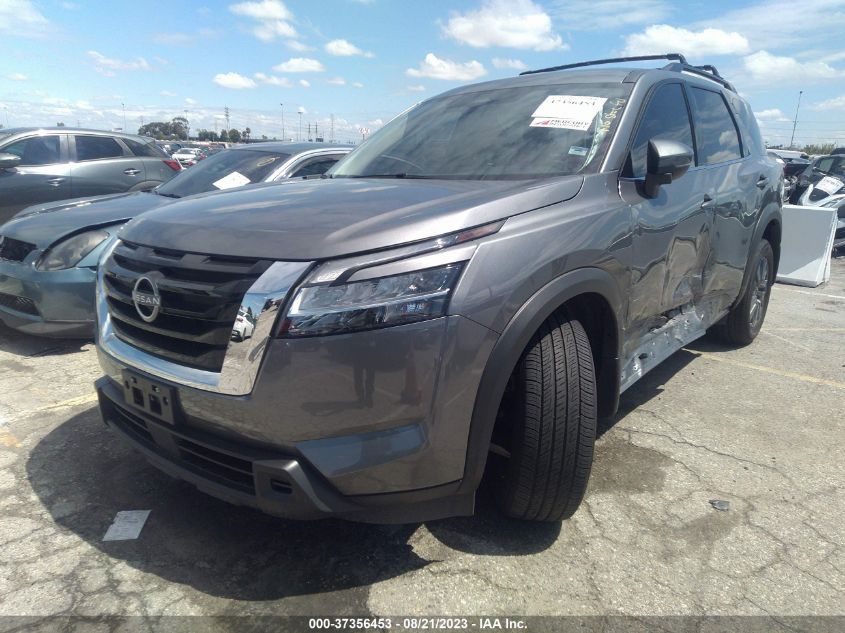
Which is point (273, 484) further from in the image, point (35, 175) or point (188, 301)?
point (35, 175)

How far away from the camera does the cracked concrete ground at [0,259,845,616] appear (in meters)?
2.08

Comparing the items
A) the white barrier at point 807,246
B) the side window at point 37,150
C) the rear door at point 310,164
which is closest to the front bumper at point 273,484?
the rear door at point 310,164

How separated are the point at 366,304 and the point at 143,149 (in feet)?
25.4

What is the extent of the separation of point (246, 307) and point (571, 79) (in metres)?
2.20

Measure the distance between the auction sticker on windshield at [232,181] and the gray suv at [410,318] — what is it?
2562 mm

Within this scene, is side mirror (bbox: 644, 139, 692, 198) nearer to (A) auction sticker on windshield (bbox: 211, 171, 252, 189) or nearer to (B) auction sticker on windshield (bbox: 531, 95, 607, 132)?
(B) auction sticker on windshield (bbox: 531, 95, 607, 132)

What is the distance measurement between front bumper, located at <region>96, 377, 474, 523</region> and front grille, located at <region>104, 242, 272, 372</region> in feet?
0.87

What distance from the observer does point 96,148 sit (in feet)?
26.0

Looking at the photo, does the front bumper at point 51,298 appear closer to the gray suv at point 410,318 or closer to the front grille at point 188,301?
the gray suv at point 410,318

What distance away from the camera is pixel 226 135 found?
274 feet

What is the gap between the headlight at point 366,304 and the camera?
180cm

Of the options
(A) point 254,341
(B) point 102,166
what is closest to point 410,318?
(A) point 254,341

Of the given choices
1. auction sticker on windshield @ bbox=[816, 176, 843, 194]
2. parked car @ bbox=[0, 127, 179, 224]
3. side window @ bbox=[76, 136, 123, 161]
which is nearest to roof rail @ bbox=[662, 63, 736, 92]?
parked car @ bbox=[0, 127, 179, 224]

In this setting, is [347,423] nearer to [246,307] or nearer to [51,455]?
[246,307]
